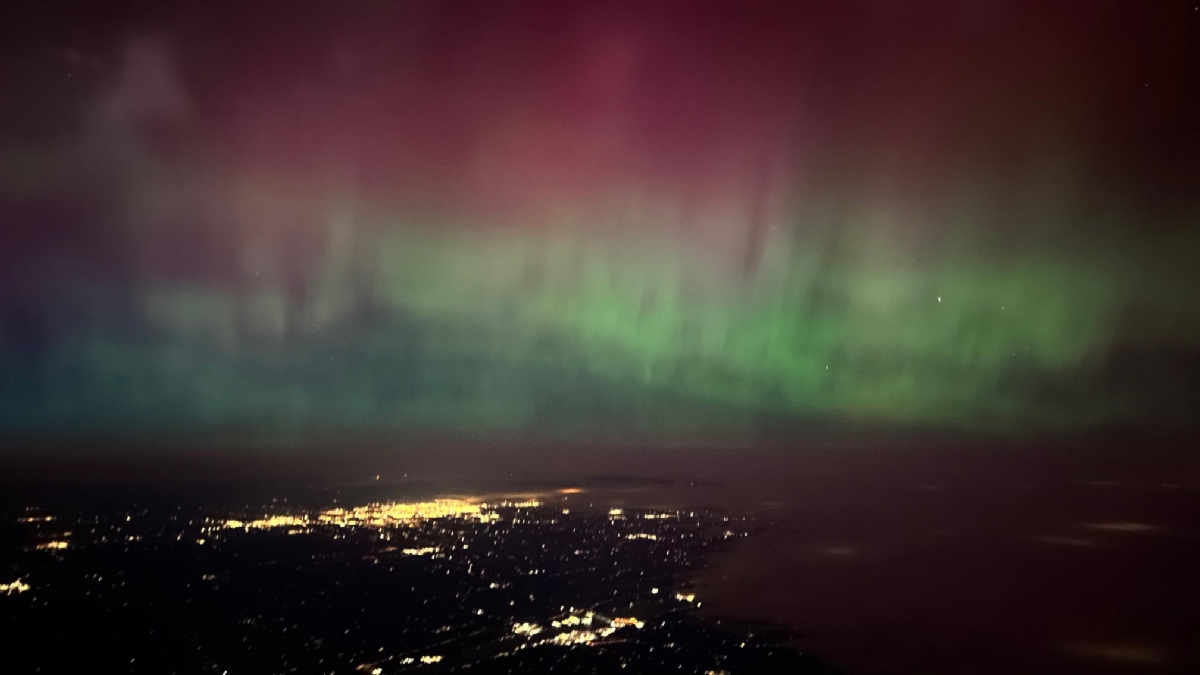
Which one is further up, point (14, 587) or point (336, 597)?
point (14, 587)

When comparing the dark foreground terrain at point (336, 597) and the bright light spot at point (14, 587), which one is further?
the bright light spot at point (14, 587)

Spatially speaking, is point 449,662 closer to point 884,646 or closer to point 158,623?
point 158,623

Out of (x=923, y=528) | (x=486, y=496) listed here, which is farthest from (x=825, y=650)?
(x=486, y=496)

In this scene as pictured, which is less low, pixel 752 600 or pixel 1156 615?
pixel 1156 615

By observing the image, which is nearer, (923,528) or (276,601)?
(276,601)

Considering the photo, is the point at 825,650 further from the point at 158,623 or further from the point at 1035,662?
the point at 158,623

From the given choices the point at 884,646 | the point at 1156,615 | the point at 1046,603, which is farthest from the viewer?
the point at 884,646

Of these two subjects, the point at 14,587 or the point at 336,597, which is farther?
the point at 336,597

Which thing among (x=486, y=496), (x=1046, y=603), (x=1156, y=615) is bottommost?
(x=486, y=496)

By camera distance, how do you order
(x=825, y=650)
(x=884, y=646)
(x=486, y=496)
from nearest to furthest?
1. (x=884, y=646)
2. (x=825, y=650)
3. (x=486, y=496)

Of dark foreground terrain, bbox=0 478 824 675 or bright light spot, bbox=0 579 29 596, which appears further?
bright light spot, bbox=0 579 29 596
